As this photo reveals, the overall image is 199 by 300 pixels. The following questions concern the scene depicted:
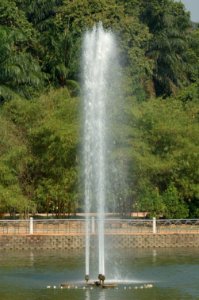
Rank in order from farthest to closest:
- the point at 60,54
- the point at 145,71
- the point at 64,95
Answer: the point at 145,71
the point at 60,54
the point at 64,95

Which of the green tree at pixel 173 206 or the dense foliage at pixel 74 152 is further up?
the dense foliage at pixel 74 152

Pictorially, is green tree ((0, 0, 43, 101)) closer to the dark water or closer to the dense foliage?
the dense foliage

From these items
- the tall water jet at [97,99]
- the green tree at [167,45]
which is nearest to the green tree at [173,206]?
the tall water jet at [97,99]

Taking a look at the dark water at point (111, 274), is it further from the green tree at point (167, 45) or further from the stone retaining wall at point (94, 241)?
the green tree at point (167, 45)

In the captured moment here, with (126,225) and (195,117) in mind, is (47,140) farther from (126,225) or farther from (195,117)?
(195,117)

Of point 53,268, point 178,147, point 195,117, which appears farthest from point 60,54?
point 53,268

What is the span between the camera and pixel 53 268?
3000 centimetres

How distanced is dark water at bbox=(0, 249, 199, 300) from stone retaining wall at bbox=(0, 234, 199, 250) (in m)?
0.95

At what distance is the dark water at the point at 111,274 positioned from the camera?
23531mm

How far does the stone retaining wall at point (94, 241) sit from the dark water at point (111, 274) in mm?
954

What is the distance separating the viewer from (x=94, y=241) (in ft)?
119

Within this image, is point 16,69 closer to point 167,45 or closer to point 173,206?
point 173,206

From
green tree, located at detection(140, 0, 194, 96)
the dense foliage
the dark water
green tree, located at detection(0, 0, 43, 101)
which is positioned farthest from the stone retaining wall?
green tree, located at detection(140, 0, 194, 96)

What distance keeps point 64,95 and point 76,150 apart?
4175 mm
